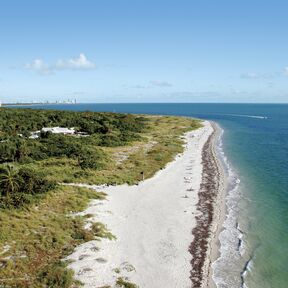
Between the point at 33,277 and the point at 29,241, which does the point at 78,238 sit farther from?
the point at 33,277

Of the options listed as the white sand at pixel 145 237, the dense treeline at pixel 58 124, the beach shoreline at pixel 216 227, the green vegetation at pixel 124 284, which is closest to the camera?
the green vegetation at pixel 124 284

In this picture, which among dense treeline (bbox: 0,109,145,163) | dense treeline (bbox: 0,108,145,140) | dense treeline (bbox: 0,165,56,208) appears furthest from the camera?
dense treeline (bbox: 0,108,145,140)

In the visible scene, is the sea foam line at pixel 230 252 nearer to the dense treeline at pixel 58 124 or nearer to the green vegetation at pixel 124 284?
the green vegetation at pixel 124 284

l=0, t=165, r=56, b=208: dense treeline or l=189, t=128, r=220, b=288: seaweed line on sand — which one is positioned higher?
l=0, t=165, r=56, b=208: dense treeline

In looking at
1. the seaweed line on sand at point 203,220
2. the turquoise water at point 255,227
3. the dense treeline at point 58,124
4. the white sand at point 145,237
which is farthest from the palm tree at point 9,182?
the dense treeline at point 58,124

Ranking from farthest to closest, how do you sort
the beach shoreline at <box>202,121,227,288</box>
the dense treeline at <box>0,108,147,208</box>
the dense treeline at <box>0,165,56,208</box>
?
the dense treeline at <box>0,108,147,208</box>, the dense treeline at <box>0,165,56,208</box>, the beach shoreline at <box>202,121,227,288</box>

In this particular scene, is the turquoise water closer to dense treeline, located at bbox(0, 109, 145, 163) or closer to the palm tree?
the palm tree

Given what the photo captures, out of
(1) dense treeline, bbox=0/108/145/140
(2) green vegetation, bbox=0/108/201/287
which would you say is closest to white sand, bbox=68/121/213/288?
(2) green vegetation, bbox=0/108/201/287
